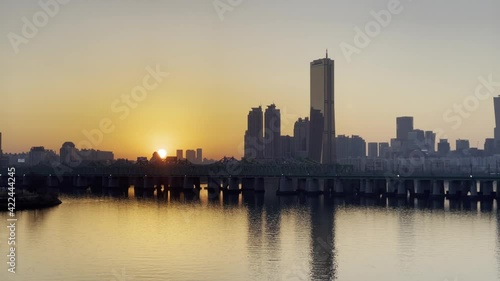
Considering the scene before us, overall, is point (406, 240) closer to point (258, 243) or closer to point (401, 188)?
point (258, 243)

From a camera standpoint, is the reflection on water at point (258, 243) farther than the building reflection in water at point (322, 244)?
No

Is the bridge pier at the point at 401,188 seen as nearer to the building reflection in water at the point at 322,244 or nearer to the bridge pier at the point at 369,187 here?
the bridge pier at the point at 369,187

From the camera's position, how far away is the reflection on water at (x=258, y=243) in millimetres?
67750

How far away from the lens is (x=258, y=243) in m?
89.1

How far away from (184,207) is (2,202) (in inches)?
1492

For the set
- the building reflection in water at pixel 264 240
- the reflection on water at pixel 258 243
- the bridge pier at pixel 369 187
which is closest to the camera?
the reflection on water at pixel 258 243

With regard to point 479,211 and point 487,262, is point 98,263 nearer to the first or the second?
point 487,262

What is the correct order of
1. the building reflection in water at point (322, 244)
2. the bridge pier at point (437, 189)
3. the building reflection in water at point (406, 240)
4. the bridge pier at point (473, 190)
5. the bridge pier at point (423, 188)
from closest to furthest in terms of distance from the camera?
the building reflection in water at point (322, 244)
the building reflection in water at point (406, 240)
the bridge pier at point (473, 190)
the bridge pier at point (437, 189)
the bridge pier at point (423, 188)

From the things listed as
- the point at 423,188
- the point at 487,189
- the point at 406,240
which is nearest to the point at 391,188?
the point at 423,188

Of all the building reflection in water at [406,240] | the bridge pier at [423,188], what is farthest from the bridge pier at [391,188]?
the building reflection in water at [406,240]

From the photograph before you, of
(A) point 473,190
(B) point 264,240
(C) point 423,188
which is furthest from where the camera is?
(C) point 423,188

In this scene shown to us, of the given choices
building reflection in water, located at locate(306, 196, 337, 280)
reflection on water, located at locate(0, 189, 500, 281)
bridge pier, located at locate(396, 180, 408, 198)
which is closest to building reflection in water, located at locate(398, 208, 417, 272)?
reflection on water, located at locate(0, 189, 500, 281)

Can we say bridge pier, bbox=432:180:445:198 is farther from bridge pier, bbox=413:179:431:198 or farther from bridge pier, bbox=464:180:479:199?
bridge pier, bbox=464:180:479:199

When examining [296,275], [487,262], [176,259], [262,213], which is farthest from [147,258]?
[262,213]
